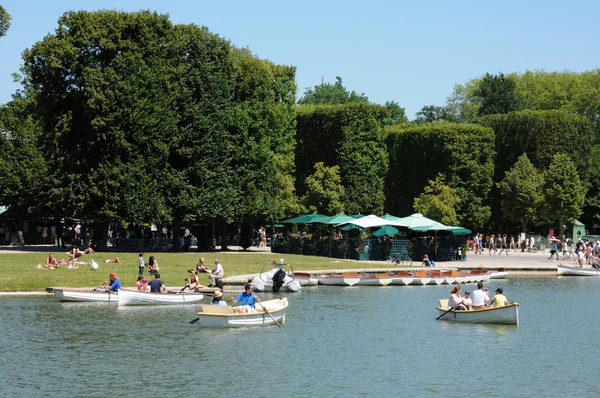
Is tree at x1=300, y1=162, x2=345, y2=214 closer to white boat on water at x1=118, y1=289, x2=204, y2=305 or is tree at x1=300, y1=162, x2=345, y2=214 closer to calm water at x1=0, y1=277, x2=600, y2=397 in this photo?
calm water at x1=0, y1=277, x2=600, y2=397

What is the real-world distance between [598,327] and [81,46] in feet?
136

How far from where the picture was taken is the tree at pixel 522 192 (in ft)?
311

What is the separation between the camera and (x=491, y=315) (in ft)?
133

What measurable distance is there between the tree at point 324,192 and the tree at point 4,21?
98.8 ft

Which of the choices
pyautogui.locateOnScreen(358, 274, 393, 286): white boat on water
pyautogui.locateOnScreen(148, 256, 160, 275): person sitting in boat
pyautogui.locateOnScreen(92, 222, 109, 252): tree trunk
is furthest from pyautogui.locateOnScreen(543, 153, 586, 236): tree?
pyautogui.locateOnScreen(148, 256, 160, 275): person sitting in boat

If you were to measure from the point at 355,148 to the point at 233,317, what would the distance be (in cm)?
5621

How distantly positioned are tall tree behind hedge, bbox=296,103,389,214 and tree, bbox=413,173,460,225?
5.11 metres

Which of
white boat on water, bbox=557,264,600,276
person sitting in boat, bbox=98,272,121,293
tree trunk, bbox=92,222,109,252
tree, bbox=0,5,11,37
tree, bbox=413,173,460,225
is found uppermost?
tree, bbox=0,5,11,37

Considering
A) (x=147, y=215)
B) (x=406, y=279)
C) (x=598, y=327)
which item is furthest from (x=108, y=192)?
(x=598, y=327)

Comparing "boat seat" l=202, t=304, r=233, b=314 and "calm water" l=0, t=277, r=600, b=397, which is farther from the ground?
"boat seat" l=202, t=304, r=233, b=314

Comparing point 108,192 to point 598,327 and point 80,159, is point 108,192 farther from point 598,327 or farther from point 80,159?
point 598,327

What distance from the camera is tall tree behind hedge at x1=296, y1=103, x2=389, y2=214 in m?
93.1

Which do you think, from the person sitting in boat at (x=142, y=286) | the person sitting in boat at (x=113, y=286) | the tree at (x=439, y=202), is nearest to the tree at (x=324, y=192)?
the tree at (x=439, y=202)

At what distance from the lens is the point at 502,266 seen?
69375 mm
